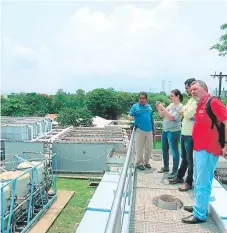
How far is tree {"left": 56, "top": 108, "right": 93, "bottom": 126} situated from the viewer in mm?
25109

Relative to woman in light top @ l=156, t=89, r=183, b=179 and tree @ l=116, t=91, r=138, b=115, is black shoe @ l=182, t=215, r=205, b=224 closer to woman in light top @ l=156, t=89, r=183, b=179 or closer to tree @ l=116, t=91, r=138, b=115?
woman in light top @ l=156, t=89, r=183, b=179

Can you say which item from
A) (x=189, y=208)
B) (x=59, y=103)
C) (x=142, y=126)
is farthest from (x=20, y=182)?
(x=59, y=103)

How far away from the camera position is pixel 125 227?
288 centimetres

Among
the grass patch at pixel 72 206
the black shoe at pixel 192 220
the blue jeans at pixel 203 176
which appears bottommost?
the grass patch at pixel 72 206

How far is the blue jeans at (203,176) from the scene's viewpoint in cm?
290

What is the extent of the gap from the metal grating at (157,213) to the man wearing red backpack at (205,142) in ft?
0.39

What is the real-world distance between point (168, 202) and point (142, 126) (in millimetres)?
1747

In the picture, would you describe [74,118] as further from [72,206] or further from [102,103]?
[72,206]

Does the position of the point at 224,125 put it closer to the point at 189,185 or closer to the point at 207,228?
the point at 207,228

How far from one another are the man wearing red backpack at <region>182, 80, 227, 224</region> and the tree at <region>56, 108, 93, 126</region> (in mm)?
22386

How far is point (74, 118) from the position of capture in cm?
2533

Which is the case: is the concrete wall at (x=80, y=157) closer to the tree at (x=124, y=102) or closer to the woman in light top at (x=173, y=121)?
the woman in light top at (x=173, y=121)

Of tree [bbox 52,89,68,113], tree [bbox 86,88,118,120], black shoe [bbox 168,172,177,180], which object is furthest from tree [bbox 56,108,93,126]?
black shoe [bbox 168,172,177,180]

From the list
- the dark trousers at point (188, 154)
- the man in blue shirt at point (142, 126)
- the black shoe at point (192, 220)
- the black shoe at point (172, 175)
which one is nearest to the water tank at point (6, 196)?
the man in blue shirt at point (142, 126)
